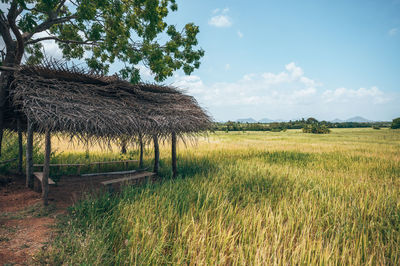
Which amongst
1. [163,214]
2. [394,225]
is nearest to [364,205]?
[394,225]

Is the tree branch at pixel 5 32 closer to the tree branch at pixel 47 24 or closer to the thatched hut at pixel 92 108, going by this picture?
the tree branch at pixel 47 24

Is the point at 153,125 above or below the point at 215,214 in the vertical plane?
above

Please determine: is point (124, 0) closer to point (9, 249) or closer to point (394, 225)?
point (9, 249)

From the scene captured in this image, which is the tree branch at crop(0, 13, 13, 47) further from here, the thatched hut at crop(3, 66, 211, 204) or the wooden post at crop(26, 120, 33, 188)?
the wooden post at crop(26, 120, 33, 188)

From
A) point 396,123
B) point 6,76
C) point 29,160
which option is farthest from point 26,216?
point 396,123

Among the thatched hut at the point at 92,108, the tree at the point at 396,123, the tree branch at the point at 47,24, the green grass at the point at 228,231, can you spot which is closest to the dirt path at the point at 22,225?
the green grass at the point at 228,231

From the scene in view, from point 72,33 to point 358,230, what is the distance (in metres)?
10.1

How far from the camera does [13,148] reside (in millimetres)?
8219

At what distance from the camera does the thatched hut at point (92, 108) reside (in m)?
4.12

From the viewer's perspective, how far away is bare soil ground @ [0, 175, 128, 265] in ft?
8.95

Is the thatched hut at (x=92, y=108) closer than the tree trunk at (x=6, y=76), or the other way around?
the thatched hut at (x=92, y=108)

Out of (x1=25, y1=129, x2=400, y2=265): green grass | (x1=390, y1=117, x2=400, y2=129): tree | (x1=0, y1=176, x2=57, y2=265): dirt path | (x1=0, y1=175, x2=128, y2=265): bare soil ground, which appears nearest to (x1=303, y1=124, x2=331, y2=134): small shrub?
(x1=390, y1=117, x2=400, y2=129): tree

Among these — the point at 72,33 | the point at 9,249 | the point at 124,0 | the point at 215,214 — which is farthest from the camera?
the point at 72,33

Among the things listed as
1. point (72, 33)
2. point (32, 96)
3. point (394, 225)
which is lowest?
point (394, 225)
